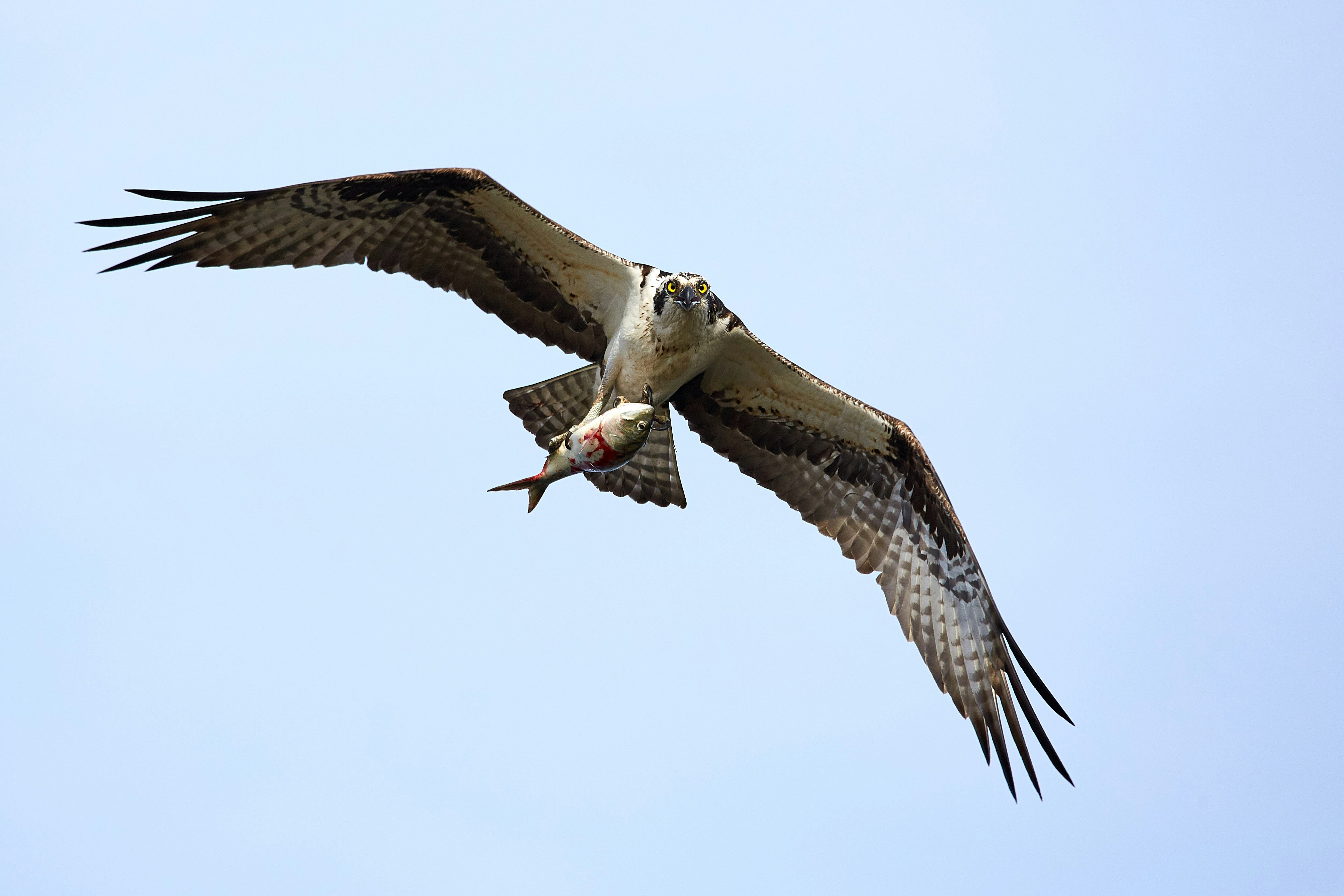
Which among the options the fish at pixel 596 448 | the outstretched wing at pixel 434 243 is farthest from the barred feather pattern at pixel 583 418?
the fish at pixel 596 448

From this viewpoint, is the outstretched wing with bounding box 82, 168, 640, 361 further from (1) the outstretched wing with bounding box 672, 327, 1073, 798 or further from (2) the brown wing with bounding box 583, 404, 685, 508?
(1) the outstretched wing with bounding box 672, 327, 1073, 798

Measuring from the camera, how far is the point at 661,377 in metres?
10.8

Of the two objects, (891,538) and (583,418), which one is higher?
(583,418)

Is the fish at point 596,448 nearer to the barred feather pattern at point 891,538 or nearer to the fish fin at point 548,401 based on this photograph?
the fish fin at point 548,401

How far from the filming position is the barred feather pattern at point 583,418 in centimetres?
1141

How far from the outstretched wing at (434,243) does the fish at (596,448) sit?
1840 millimetres

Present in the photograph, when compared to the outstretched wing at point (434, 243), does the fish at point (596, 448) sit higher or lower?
lower

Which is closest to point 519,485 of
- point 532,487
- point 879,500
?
point 532,487

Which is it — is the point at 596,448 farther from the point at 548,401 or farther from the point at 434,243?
the point at 434,243

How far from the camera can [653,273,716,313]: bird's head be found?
10344 millimetres

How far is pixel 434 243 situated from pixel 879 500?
4.61 m

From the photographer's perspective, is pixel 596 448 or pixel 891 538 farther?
pixel 891 538

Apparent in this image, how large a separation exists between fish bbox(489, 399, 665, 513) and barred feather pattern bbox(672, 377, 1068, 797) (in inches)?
92.4

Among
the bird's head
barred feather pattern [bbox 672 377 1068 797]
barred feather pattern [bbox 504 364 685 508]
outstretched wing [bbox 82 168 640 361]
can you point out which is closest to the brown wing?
barred feather pattern [bbox 504 364 685 508]
